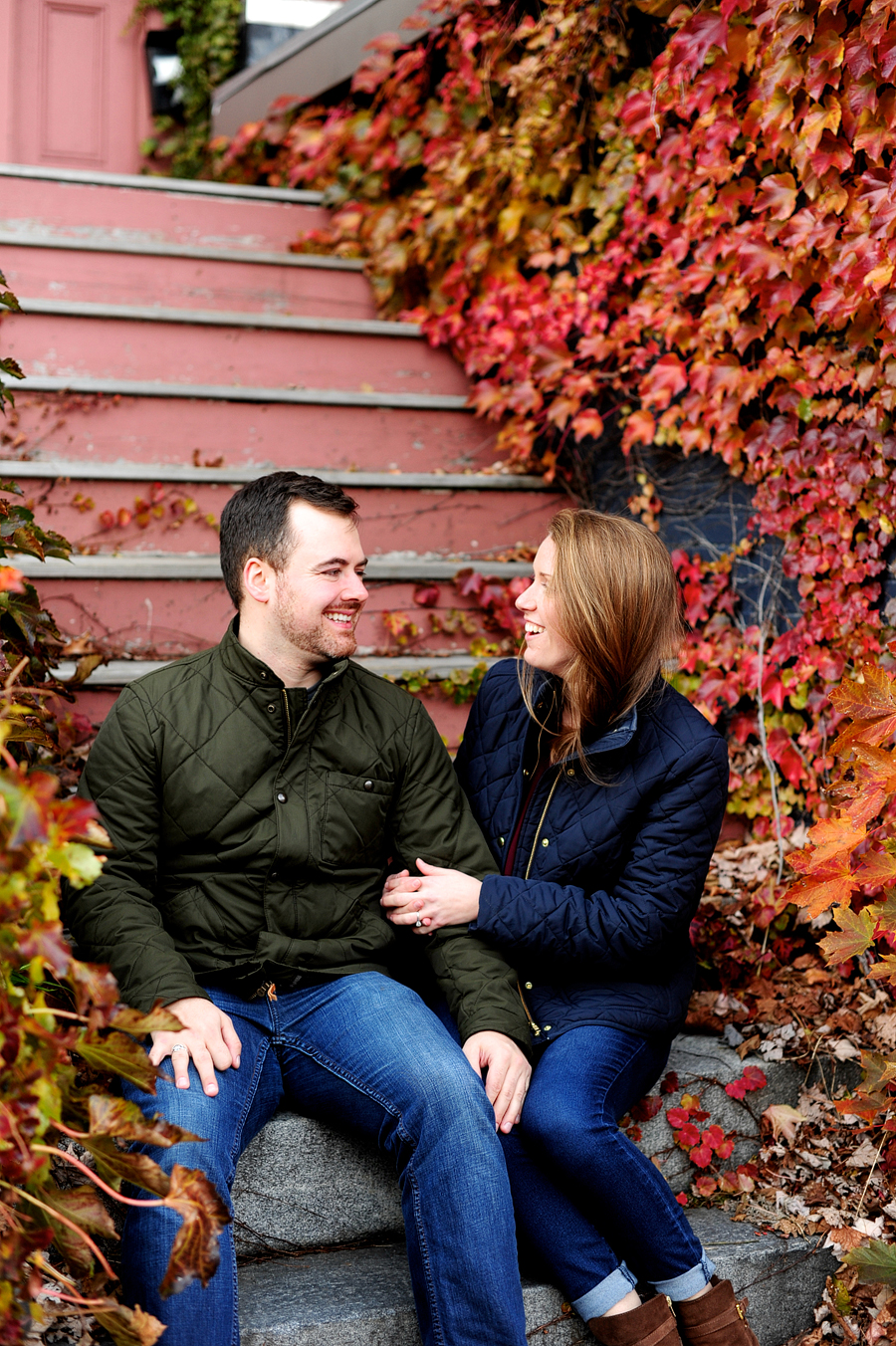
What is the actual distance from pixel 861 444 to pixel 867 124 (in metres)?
0.69

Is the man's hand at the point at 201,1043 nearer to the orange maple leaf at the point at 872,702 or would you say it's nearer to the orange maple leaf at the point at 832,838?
the orange maple leaf at the point at 832,838

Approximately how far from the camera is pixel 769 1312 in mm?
2105

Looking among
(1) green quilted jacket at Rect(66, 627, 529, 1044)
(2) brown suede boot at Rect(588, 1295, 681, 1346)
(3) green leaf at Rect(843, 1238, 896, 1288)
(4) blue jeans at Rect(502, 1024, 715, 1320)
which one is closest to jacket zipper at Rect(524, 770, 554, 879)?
(1) green quilted jacket at Rect(66, 627, 529, 1044)

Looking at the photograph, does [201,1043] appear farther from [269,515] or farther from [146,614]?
[146,614]

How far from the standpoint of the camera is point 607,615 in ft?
7.04

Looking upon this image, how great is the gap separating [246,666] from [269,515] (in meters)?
0.31

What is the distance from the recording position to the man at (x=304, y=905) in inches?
68.6

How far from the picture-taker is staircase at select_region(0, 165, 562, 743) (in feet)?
10.5

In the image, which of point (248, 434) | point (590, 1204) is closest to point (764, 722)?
point (590, 1204)

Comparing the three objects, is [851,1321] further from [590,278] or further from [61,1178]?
[590,278]

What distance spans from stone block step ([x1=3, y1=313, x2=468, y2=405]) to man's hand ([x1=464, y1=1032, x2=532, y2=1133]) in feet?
8.57

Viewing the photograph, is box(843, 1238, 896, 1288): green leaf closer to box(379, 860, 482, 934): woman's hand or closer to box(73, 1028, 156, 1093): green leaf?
box(379, 860, 482, 934): woman's hand

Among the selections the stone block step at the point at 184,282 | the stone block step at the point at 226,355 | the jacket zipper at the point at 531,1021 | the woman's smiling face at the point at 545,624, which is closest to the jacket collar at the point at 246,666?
the woman's smiling face at the point at 545,624

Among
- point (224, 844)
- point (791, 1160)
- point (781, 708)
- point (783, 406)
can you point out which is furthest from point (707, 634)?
point (224, 844)
